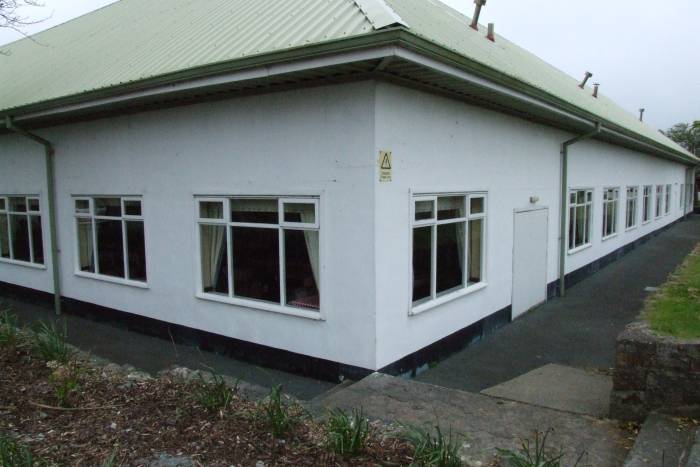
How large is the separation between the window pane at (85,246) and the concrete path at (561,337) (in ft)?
20.1

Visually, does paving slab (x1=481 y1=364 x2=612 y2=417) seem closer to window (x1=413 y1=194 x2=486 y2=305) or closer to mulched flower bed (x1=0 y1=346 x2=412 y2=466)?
window (x1=413 y1=194 x2=486 y2=305)

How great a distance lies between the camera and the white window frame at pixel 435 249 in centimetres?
614

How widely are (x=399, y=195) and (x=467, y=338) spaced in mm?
2707

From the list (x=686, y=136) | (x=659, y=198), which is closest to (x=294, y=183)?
(x=659, y=198)

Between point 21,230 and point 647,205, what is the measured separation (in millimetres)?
20114

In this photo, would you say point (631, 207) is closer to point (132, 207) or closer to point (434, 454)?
point (132, 207)

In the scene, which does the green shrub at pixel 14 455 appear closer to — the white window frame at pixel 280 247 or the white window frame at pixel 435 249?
the white window frame at pixel 280 247

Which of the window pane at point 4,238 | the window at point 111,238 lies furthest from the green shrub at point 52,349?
the window pane at point 4,238

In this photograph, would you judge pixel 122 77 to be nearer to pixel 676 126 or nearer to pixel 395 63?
pixel 395 63

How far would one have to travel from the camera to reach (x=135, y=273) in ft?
27.5

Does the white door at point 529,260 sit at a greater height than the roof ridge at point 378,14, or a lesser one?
lesser

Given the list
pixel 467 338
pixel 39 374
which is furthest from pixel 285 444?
pixel 467 338

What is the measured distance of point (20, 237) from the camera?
10.5 m

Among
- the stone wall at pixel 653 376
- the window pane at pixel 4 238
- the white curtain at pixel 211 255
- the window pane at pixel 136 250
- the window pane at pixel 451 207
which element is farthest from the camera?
the window pane at pixel 4 238
